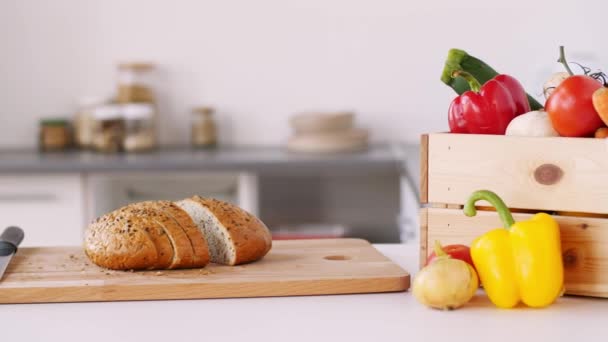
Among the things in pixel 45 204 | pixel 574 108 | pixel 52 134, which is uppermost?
pixel 574 108

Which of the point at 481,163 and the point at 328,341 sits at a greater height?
the point at 481,163

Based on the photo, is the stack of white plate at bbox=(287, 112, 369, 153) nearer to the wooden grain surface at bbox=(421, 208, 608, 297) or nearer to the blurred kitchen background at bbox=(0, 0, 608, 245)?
the blurred kitchen background at bbox=(0, 0, 608, 245)

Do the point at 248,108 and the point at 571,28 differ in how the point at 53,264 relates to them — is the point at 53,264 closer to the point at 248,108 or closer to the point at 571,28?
the point at 248,108

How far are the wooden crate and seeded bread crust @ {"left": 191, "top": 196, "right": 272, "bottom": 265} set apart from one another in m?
0.24

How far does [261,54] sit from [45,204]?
1107 millimetres

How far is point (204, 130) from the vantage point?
3.72 m

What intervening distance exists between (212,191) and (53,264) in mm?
2176

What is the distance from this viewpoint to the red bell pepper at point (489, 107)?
1.24 metres

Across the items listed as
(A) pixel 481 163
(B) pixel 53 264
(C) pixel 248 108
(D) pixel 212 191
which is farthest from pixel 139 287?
(C) pixel 248 108

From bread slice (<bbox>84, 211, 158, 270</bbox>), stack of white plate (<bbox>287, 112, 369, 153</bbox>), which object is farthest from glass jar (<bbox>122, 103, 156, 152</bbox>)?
bread slice (<bbox>84, 211, 158, 270</bbox>)

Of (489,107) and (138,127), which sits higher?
(489,107)

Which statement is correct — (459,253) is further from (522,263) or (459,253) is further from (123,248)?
(123,248)

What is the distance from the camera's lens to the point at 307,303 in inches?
45.8

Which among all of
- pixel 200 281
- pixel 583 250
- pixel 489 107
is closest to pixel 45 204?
pixel 200 281
